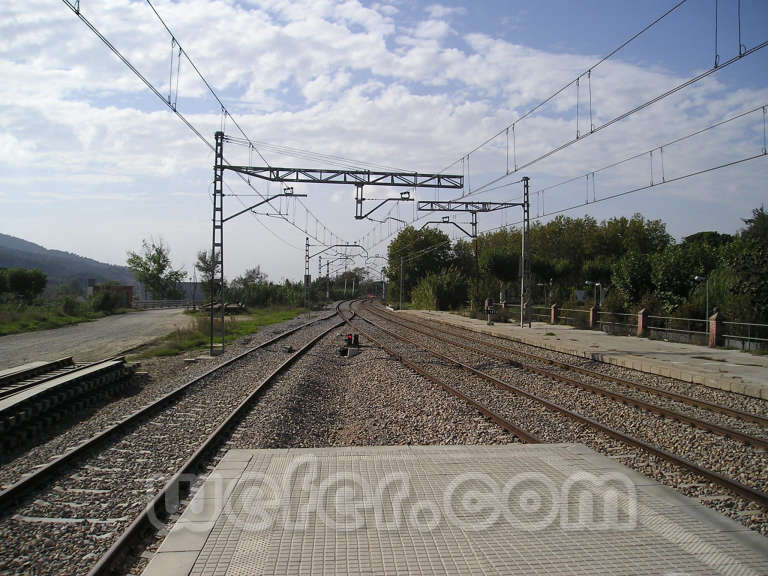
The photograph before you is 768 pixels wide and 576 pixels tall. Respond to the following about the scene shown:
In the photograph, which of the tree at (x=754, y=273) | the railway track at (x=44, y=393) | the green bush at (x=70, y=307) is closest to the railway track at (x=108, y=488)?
the railway track at (x=44, y=393)

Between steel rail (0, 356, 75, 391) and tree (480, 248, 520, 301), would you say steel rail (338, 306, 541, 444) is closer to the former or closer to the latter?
steel rail (0, 356, 75, 391)

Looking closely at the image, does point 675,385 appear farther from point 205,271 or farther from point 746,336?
point 205,271

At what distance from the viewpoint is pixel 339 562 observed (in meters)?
4.07

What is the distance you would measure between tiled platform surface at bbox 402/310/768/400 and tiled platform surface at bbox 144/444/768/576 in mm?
8068

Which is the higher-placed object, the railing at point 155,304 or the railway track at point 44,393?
the railing at point 155,304

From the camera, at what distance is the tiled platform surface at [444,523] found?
406cm

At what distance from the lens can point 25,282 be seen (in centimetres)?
5828

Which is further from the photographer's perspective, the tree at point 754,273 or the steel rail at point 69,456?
the tree at point 754,273

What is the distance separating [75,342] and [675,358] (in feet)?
87.4

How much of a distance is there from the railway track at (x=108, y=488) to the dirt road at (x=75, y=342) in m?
13.2

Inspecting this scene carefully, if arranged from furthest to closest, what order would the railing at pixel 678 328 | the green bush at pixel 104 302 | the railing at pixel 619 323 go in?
the green bush at pixel 104 302 → the railing at pixel 619 323 → the railing at pixel 678 328

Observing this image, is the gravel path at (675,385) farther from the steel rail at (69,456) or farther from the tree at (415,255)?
the tree at (415,255)

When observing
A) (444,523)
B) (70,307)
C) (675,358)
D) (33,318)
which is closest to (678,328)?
(675,358)

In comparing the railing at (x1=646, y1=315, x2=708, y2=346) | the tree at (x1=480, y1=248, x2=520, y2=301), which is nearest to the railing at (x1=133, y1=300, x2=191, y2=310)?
the tree at (x1=480, y1=248, x2=520, y2=301)
